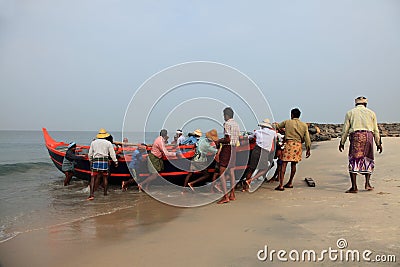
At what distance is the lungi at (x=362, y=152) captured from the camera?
675 cm

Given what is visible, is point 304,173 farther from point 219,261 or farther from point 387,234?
point 219,261

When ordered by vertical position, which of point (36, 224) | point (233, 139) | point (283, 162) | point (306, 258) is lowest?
point (36, 224)

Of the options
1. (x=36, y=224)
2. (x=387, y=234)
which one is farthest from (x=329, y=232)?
(x=36, y=224)

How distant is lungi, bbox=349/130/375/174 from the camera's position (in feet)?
22.2

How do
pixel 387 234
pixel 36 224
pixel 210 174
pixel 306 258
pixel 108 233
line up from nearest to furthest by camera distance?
1. pixel 306 258
2. pixel 387 234
3. pixel 108 233
4. pixel 36 224
5. pixel 210 174

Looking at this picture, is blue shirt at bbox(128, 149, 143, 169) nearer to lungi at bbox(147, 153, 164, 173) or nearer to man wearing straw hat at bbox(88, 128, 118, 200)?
lungi at bbox(147, 153, 164, 173)

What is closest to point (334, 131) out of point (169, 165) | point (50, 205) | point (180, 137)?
point (180, 137)

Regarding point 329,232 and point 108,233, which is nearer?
point 329,232

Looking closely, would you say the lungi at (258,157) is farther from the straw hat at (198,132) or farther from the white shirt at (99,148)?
the white shirt at (99,148)

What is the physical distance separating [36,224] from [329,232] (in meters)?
5.06

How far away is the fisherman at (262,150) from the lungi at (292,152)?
1.45 ft

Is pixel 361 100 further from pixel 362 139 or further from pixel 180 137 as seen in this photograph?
pixel 180 137

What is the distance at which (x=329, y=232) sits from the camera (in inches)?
175

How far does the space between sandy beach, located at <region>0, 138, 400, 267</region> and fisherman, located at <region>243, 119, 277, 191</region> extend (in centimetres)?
95
